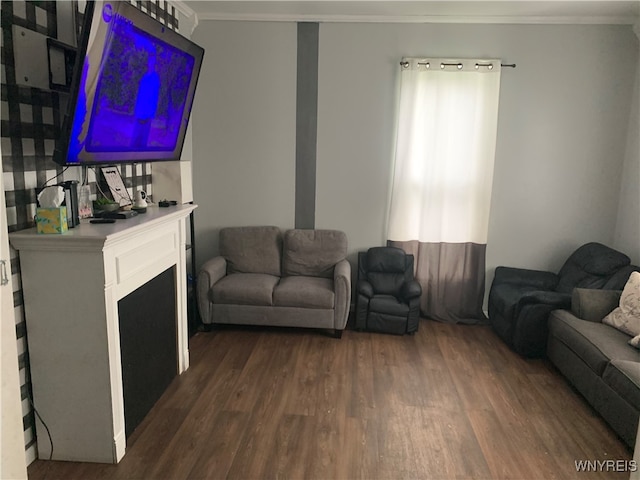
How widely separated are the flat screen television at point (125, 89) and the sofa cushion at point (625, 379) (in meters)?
3.08

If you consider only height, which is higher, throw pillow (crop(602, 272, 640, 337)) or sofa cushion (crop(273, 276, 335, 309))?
throw pillow (crop(602, 272, 640, 337))

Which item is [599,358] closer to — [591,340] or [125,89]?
[591,340]

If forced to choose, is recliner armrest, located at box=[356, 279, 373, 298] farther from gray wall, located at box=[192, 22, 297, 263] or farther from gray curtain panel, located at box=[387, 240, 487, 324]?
gray wall, located at box=[192, 22, 297, 263]

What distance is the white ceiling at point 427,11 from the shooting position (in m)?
3.98

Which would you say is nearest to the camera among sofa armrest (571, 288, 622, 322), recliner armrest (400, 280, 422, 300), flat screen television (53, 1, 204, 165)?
flat screen television (53, 1, 204, 165)

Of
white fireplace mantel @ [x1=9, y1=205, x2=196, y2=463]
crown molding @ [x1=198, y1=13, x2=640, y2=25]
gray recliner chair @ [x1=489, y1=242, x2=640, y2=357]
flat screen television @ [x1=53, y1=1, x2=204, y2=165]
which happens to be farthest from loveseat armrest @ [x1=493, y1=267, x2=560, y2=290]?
white fireplace mantel @ [x1=9, y1=205, x2=196, y2=463]

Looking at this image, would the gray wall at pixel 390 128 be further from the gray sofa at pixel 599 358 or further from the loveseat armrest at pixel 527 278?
the gray sofa at pixel 599 358

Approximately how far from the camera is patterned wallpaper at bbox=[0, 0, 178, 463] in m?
2.25

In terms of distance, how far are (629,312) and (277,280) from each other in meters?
2.71

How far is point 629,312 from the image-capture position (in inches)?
132

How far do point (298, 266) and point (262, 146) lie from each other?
1176 millimetres

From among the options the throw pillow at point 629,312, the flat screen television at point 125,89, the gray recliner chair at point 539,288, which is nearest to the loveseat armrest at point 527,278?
the gray recliner chair at point 539,288
